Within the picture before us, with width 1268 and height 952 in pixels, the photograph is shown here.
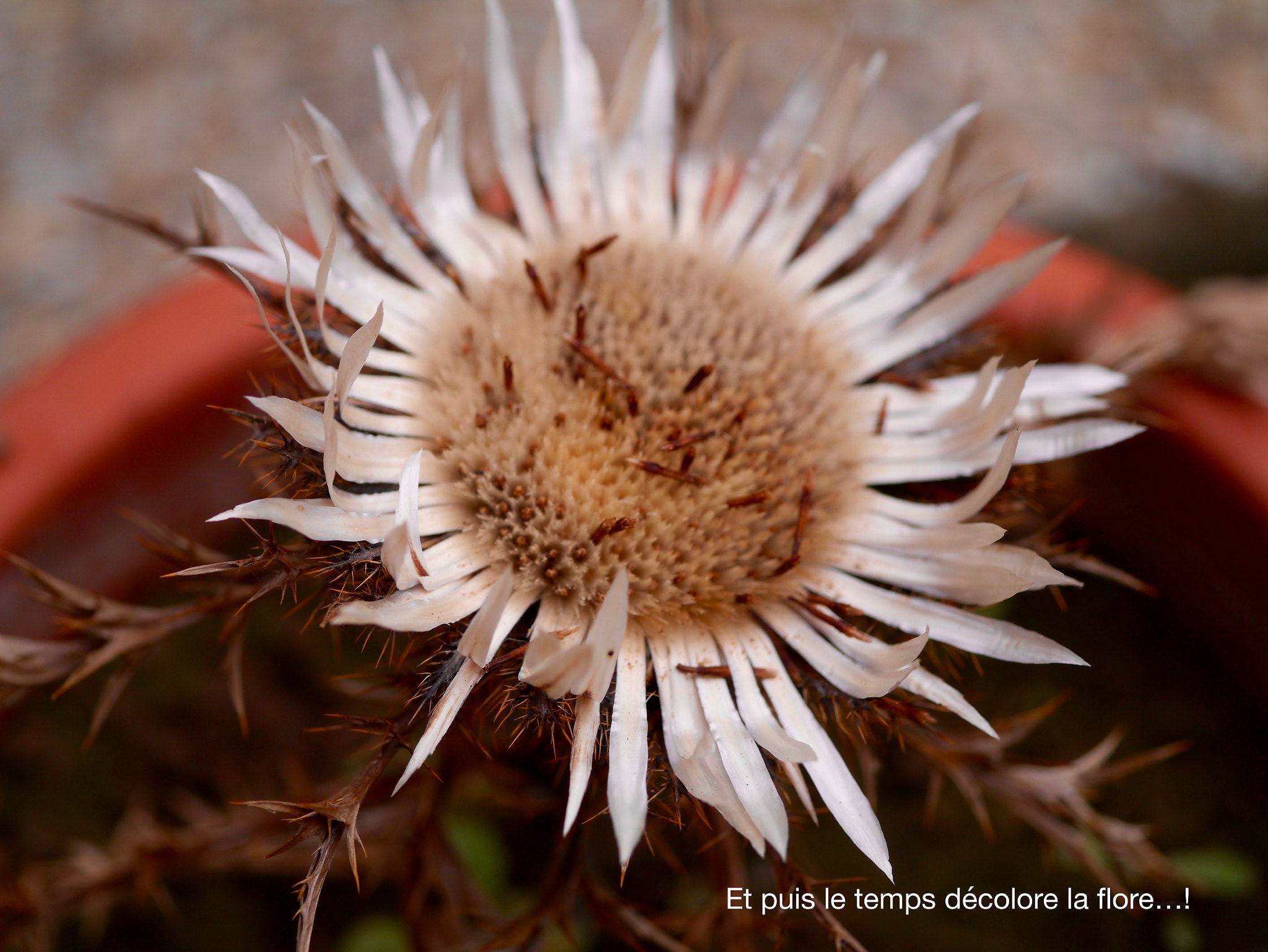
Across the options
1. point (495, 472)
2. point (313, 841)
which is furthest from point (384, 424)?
point (313, 841)

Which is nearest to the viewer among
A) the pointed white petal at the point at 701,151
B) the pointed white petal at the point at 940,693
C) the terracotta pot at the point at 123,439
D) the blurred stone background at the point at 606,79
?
the pointed white petal at the point at 940,693

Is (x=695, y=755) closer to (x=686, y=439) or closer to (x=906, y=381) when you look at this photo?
(x=686, y=439)

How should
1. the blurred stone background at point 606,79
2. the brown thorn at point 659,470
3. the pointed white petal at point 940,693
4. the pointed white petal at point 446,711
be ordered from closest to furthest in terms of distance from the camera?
the pointed white petal at point 446,711 → the pointed white petal at point 940,693 → the brown thorn at point 659,470 → the blurred stone background at point 606,79

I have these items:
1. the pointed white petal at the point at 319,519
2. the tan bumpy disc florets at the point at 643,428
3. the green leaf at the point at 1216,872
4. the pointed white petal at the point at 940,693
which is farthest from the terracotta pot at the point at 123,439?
the green leaf at the point at 1216,872

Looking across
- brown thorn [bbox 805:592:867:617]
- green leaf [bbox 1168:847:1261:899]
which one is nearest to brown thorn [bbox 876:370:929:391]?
brown thorn [bbox 805:592:867:617]

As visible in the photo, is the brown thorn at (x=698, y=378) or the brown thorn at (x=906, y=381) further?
the brown thorn at (x=906, y=381)

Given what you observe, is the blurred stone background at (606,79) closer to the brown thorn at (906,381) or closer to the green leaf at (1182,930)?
the brown thorn at (906,381)

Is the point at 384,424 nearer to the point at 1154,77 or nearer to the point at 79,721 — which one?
the point at 79,721

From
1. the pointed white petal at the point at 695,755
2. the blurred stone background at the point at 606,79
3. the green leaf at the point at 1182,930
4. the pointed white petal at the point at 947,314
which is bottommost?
the green leaf at the point at 1182,930
